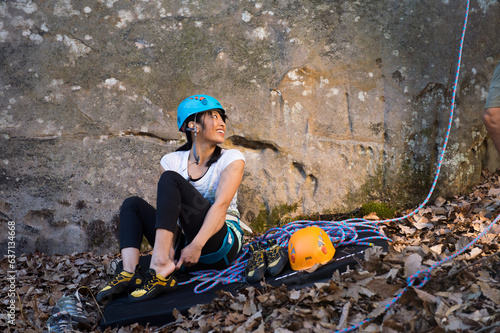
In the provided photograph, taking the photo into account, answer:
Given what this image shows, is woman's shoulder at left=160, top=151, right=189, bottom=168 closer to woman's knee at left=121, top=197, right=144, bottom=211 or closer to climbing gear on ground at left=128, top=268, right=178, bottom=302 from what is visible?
woman's knee at left=121, top=197, right=144, bottom=211

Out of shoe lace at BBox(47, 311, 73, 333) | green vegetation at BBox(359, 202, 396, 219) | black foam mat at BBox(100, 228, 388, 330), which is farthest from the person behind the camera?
green vegetation at BBox(359, 202, 396, 219)

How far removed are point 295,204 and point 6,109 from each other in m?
2.90

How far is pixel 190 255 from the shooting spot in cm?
311

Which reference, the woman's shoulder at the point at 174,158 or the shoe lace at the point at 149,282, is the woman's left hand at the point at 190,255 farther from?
the woman's shoulder at the point at 174,158

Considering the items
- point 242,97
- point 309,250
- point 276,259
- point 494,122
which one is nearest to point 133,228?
point 276,259

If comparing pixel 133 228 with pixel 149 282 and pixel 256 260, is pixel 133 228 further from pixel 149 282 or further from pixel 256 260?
pixel 256 260

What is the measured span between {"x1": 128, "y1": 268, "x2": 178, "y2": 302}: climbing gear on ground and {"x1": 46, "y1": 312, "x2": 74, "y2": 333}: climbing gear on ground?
0.38 m

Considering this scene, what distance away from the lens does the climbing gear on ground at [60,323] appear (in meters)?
2.76

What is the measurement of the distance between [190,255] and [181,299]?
0.34m

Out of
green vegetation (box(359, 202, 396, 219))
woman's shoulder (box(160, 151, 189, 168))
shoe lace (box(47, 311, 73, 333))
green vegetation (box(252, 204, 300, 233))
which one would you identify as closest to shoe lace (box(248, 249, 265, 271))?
woman's shoulder (box(160, 151, 189, 168))

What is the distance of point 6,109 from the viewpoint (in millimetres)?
4363

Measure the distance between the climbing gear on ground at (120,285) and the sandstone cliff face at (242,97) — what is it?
1.38m

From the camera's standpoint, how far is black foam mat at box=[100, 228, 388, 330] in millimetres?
2658

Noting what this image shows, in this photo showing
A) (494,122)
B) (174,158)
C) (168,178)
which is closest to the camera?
(168,178)
